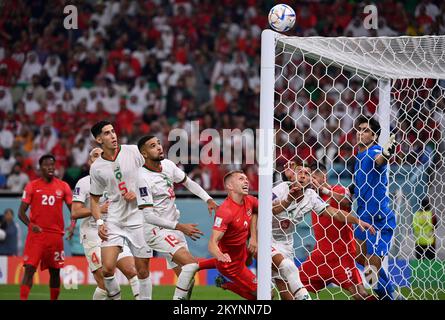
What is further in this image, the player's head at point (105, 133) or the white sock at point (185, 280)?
the player's head at point (105, 133)

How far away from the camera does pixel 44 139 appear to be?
56.4 feet

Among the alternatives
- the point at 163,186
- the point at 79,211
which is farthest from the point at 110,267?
the point at 79,211

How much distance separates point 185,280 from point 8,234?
19.7 feet

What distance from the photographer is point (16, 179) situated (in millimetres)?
15891

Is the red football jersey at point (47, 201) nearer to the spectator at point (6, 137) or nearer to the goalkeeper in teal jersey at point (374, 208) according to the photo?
the goalkeeper in teal jersey at point (374, 208)

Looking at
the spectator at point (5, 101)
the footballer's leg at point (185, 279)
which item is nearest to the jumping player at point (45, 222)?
the footballer's leg at point (185, 279)

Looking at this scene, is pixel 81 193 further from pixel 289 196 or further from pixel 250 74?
pixel 250 74

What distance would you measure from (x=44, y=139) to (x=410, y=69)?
933cm

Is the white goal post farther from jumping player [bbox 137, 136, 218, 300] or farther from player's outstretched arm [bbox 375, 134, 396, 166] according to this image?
jumping player [bbox 137, 136, 218, 300]

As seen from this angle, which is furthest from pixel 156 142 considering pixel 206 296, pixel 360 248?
pixel 206 296

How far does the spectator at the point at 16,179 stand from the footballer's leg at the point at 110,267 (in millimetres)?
6592

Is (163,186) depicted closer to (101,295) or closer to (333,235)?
(101,295)

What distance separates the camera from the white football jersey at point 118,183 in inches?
384

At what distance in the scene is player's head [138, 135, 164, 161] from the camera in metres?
9.66
